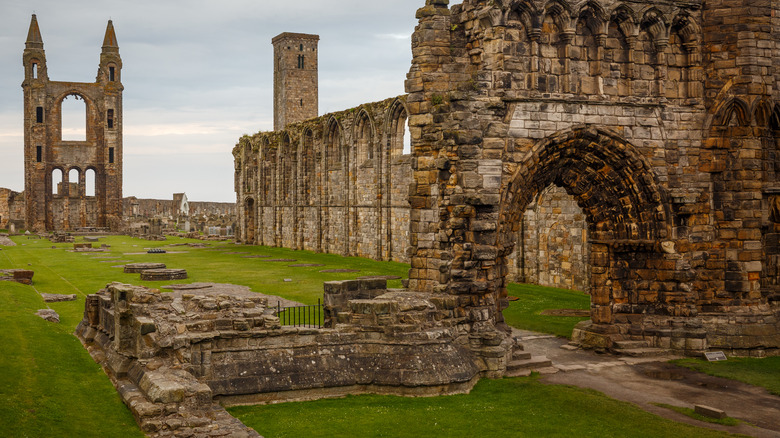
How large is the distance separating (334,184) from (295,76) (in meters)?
30.1

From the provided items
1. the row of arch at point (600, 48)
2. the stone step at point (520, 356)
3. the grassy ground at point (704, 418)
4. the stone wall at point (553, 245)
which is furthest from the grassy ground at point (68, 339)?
the row of arch at point (600, 48)

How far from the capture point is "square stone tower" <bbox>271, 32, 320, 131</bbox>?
6475 cm

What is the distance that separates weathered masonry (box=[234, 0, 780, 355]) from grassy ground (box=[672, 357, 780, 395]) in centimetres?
49

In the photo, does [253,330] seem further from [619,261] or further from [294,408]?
[619,261]

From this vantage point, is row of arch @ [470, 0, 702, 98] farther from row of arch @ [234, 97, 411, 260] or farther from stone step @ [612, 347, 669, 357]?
row of arch @ [234, 97, 411, 260]

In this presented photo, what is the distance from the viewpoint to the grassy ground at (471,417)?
911cm

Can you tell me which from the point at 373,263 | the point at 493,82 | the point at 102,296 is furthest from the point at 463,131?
the point at 373,263

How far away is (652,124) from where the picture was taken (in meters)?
14.0

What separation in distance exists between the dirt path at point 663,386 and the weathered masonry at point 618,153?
3.25 ft

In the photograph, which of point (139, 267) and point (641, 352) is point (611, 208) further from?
point (139, 267)

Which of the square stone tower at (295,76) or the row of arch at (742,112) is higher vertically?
the square stone tower at (295,76)

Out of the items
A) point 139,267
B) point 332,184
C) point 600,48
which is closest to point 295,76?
point 332,184

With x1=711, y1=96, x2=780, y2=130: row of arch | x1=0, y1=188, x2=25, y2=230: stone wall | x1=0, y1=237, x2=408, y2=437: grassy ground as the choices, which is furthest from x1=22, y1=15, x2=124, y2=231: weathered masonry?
x1=711, y1=96, x2=780, y2=130: row of arch

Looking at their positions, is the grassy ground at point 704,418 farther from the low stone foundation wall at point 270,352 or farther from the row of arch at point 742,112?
the row of arch at point 742,112
